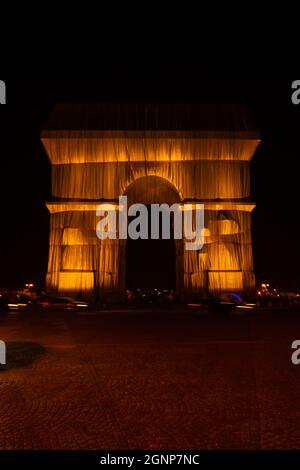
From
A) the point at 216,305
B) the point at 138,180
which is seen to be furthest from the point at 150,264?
the point at 216,305

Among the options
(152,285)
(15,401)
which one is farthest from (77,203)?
(15,401)

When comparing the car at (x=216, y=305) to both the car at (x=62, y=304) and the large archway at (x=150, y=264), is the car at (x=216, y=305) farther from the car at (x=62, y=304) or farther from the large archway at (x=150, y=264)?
the large archway at (x=150, y=264)

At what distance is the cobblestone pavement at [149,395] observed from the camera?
5.67m

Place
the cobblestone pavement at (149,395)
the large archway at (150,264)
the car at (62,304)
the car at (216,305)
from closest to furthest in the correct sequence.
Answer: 1. the cobblestone pavement at (149,395)
2. the car at (216,305)
3. the car at (62,304)
4. the large archway at (150,264)

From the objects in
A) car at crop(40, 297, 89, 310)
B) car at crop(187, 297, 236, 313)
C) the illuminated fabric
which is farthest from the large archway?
car at crop(187, 297, 236, 313)

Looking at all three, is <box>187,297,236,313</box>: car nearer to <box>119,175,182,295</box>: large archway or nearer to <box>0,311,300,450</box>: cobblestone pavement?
<box>0,311,300,450</box>: cobblestone pavement

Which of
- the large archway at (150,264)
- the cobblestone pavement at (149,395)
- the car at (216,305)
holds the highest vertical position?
the large archway at (150,264)

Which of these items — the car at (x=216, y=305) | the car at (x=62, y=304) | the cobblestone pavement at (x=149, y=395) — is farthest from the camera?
the car at (x=62, y=304)

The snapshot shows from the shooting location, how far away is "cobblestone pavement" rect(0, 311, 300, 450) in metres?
5.67

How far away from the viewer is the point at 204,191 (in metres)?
37.5

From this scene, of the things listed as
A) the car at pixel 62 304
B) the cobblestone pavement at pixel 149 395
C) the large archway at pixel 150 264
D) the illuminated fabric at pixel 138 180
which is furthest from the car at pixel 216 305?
the large archway at pixel 150 264

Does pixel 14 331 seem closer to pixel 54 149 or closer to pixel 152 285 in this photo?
pixel 54 149

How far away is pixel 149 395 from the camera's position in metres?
7.63

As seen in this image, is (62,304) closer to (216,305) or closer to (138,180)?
(216,305)
